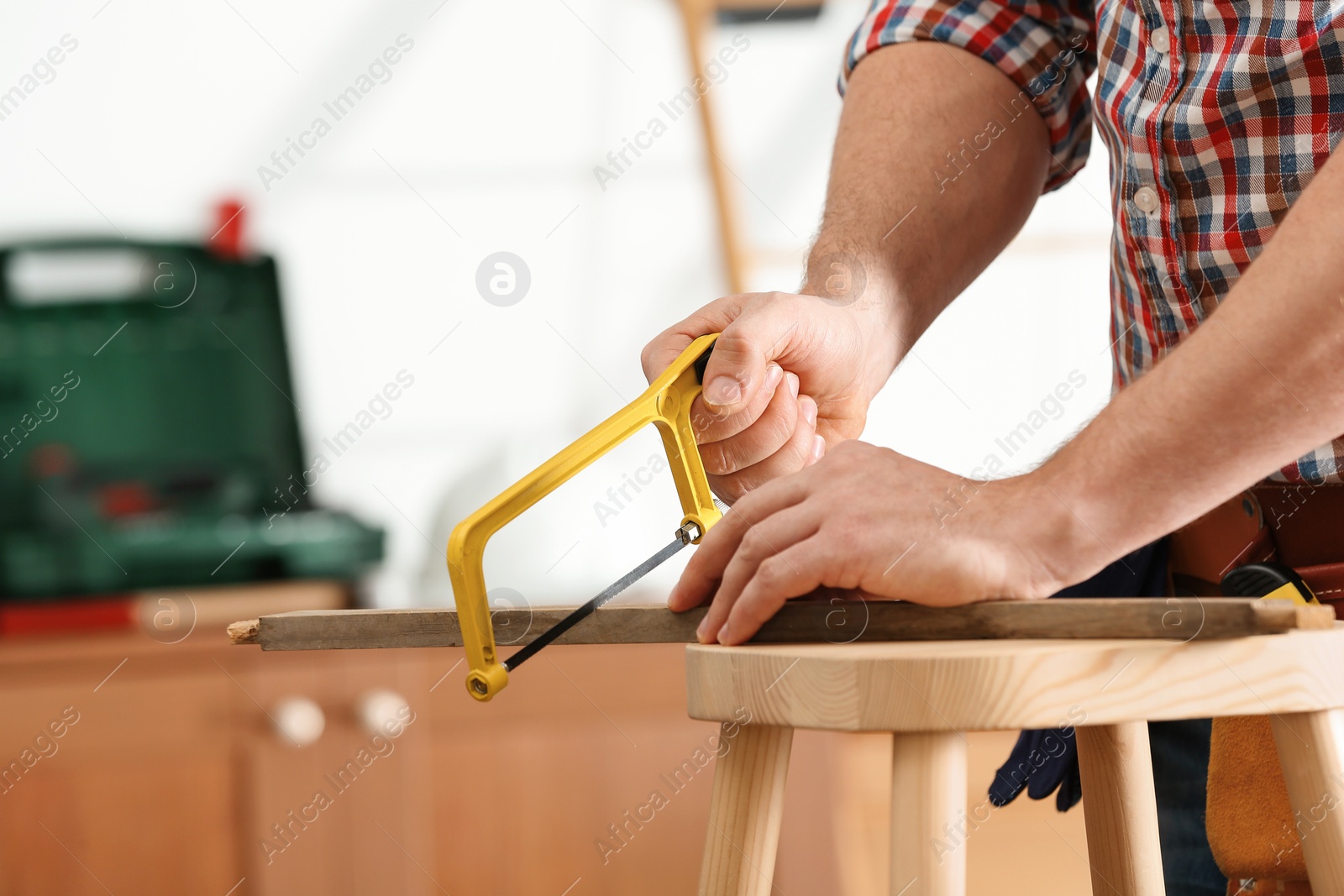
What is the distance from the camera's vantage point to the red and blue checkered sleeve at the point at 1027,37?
879mm

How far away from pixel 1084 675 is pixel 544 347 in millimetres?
1652

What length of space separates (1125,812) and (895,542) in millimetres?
244

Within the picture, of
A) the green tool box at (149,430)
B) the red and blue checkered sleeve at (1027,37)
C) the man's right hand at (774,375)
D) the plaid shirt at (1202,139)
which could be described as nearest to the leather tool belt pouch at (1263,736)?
the plaid shirt at (1202,139)

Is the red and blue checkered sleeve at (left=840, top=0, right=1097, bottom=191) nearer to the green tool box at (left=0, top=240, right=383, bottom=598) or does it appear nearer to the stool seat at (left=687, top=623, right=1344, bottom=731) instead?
the stool seat at (left=687, top=623, right=1344, bottom=731)

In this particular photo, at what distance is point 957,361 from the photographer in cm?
204

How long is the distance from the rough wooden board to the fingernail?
0.14 metres

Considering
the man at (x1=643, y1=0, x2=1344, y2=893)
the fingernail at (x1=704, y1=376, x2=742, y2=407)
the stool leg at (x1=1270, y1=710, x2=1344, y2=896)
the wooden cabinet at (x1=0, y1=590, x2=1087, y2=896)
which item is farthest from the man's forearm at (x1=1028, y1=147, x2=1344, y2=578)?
the wooden cabinet at (x1=0, y1=590, x2=1087, y2=896)

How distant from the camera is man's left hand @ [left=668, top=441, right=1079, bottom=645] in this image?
56 cm

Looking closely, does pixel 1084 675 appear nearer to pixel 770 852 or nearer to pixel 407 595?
pixel 770 852

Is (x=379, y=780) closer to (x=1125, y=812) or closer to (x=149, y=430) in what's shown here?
(x=149, y=430)

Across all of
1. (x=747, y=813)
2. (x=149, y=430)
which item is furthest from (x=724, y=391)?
(x=149, y=430)

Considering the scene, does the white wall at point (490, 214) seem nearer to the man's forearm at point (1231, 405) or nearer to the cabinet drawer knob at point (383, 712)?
the cabinet drawer knob at point (383, 712)

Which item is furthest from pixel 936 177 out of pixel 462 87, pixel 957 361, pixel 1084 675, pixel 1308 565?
pixel 462 87

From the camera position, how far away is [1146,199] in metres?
0.74
